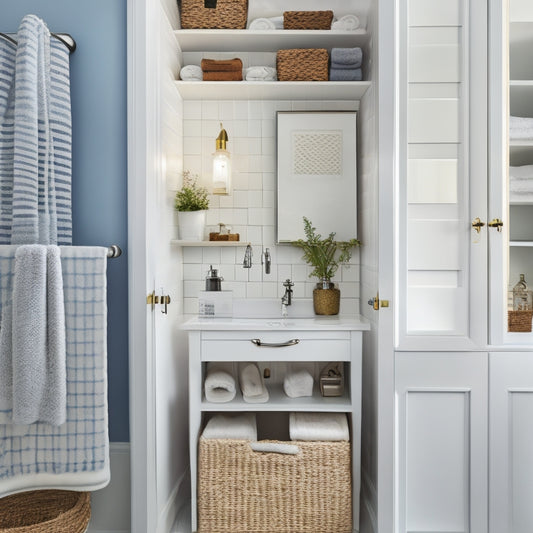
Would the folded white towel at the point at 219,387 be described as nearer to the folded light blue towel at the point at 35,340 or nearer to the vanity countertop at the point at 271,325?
the vanity countertop at the point at 271,325

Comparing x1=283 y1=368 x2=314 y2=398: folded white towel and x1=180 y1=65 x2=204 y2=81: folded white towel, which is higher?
x1=180 y1=65 x2=204 y2=81: folded white towel

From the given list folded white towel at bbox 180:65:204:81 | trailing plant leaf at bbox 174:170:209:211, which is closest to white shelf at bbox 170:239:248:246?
trailing plant leaf at bbox 174:170:209:211

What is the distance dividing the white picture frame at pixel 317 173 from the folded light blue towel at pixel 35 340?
1.29 metres

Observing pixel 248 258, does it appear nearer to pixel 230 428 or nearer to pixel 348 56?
pixel 230 428

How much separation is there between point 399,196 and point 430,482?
3.66 ft

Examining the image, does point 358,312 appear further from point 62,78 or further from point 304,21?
point 62,78

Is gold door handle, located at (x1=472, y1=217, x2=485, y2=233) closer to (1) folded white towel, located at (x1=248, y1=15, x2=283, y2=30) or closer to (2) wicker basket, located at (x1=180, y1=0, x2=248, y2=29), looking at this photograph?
(1) folded white towel, located at (x1=248, y1=15, x2=283, y2=30)

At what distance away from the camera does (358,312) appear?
2.83 m

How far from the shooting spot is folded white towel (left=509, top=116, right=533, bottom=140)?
205 centimetres

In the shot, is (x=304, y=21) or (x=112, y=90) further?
(x=304, y=21)

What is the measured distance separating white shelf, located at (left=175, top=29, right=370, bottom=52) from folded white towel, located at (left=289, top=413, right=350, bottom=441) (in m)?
1.78

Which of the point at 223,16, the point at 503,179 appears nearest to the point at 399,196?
the point at 503,179

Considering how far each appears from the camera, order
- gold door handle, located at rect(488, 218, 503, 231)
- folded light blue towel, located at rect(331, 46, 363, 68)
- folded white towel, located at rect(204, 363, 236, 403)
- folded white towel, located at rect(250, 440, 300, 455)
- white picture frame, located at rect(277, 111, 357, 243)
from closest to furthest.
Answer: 1. gold door handle, located at rect(488, 218, 503, 231)
2. folded white towel, located at rect(250, 440, 300, 455)
3. folded white towel, located at rect(204, 363, 236, 403)
4. folded light blue towel, located at rect(331, 46, 363, 68)
5. white picture frame, located at rect(277, 111, 357, 243)

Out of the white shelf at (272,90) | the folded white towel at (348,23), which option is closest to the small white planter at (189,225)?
the white shelf at (272,90)
